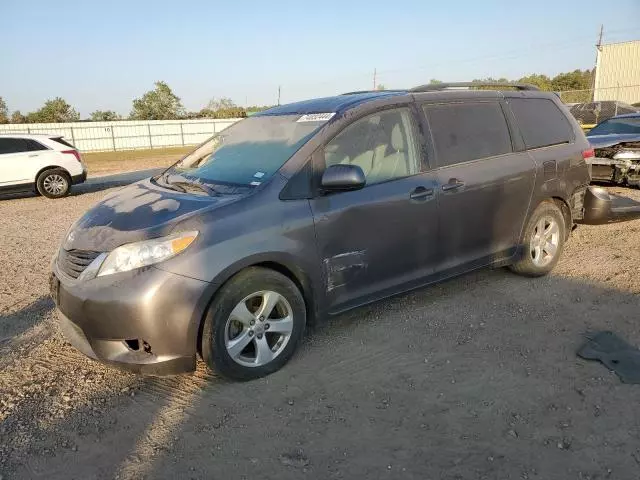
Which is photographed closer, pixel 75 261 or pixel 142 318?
pixel 142 318

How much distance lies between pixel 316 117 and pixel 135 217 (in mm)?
1509

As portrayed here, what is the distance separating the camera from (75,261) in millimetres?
3387

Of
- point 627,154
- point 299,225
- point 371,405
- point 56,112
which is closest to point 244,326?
point 299,225

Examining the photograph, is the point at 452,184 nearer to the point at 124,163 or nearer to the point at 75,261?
the point at 75,261

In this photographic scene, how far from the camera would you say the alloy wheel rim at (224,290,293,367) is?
3311 mm

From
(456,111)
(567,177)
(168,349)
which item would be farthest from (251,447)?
(567,177)

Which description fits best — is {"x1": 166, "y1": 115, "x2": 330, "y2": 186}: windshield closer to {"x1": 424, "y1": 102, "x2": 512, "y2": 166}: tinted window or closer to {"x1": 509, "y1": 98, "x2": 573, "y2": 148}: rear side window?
{"x1": 424, "y1": 102, "x2": 512, "y2": 166}: tinted window

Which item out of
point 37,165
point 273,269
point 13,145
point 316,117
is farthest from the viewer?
point 37,165

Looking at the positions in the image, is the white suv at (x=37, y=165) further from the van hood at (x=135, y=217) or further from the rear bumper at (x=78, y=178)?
the van hood at (x=135, y=217)

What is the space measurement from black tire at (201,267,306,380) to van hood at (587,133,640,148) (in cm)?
824

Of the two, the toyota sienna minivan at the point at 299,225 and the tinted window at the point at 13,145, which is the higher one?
the tinted window at the point at 13,145

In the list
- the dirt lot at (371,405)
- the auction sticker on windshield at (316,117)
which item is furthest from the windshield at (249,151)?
the dirt lot at (371,405)

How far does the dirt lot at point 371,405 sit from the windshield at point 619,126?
6762 millimetres

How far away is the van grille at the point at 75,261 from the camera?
3285 mm
